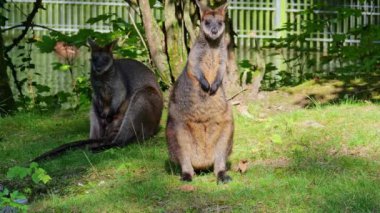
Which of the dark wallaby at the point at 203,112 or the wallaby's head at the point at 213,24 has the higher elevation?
the wallaby's head at the point at 213,24

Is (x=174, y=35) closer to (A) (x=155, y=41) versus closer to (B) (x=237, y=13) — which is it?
(A) (x=155, y=41)

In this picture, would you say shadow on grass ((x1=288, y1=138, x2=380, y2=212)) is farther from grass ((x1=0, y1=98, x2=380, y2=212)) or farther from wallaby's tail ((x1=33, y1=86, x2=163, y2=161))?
wallaby's tail ((x1=33, y1=86, x2=163, y2=161))

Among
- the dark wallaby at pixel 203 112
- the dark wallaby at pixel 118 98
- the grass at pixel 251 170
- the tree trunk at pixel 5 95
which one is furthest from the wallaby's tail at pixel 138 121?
the tree trunk at pixel 5 95

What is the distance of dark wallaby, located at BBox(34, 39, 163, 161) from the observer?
8.82m

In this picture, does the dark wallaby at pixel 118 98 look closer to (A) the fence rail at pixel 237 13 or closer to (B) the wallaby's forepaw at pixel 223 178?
(B) the wallaby's forepaw at pixel 223 178

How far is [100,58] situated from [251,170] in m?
2.92

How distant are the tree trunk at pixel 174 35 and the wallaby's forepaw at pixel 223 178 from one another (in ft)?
11.4

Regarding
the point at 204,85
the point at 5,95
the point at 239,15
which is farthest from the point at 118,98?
the point at 239,15

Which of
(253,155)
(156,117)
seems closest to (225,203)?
(253,155)

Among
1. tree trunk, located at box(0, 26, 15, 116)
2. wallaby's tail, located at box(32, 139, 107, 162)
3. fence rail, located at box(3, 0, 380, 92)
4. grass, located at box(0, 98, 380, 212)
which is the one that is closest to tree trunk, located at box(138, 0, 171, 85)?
grass, located at box(0, 98, 380, 212)

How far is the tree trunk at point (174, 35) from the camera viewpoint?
9906mm

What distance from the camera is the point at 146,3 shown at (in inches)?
384

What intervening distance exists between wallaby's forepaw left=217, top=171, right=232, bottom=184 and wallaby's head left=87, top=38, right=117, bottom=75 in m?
2.90

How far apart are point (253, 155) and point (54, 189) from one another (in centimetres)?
192
